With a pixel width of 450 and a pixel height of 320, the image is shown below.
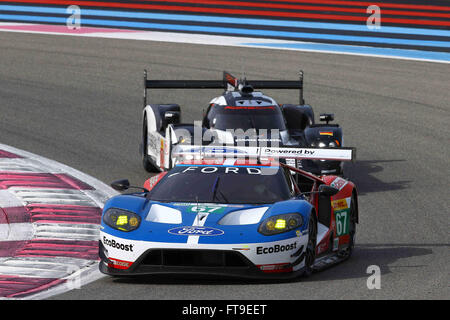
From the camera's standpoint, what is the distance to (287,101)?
22188mm

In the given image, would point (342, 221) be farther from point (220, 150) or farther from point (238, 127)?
point (238, 127)

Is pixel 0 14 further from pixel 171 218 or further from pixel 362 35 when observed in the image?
pixel 171 218

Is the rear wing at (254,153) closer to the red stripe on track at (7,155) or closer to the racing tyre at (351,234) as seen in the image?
the racing tyre at (351,234)

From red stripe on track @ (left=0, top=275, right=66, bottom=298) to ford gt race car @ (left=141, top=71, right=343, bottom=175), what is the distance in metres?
5.65

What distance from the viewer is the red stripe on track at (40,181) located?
Result: 44.8 feet

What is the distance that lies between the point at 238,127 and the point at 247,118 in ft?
0.77

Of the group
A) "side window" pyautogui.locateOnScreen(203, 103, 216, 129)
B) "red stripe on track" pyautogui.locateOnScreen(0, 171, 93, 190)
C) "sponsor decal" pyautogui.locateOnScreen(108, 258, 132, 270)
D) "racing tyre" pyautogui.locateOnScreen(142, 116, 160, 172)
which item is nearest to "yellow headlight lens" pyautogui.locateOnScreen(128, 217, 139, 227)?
"sponsor decal" pyautogui.locateOnScreen(108, 258, 132, 270)

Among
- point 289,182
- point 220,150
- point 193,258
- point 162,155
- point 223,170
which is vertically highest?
point 220,150

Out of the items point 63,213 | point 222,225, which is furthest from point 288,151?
point 63,213

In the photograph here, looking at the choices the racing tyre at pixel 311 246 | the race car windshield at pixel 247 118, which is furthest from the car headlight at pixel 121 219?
the race car windshield at pixel 247 118

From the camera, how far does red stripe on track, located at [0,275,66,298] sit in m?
8.45

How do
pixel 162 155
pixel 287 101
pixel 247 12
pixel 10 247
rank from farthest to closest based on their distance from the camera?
1. pixel 247 12
2. pixel 287 101
3. pixel 162 155
4. pixel 10 247

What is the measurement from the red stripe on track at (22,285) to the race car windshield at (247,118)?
6575mm
